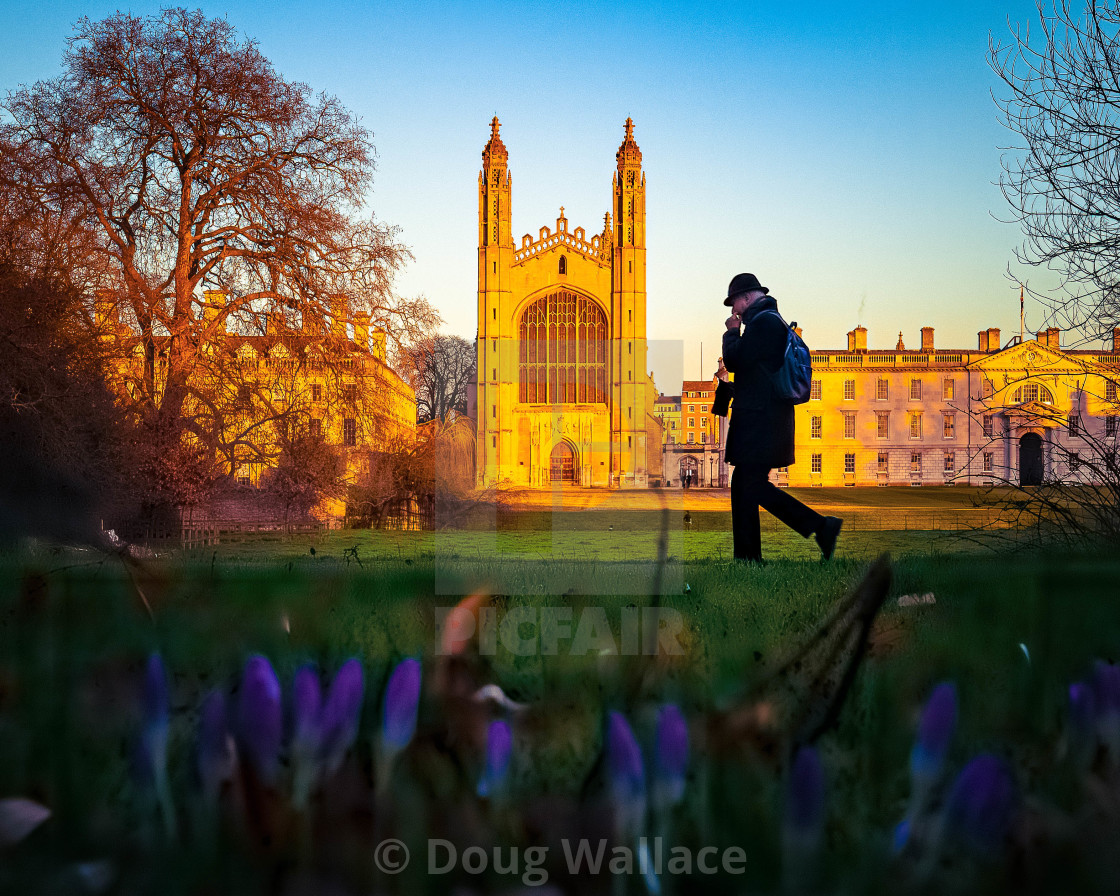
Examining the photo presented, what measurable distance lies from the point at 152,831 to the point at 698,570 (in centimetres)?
113

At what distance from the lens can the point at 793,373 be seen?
3.24 meters

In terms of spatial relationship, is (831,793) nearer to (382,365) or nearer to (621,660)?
(621,660)

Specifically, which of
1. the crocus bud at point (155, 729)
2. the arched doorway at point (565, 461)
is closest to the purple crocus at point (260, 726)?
the crocus bud at point (155, 729)

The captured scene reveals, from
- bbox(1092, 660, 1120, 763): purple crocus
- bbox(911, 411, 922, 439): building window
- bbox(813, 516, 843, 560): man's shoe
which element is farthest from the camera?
bbox(911, 411, 922, 439): building window

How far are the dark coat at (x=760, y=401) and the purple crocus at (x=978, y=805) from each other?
87.2 inches

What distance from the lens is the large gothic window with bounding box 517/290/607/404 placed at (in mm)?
52406

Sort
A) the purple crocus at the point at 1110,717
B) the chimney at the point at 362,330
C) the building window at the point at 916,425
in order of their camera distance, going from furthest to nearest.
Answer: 1. the building window at the point at 916,425
2. the chimney at the point at 362,330
3. the purple crocus at the point at 1110,717

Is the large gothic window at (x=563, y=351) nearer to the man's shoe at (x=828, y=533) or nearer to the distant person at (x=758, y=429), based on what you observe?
the distant person at (x=758, y=429)

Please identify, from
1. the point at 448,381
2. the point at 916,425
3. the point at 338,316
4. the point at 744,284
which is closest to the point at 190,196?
the point at 338,316

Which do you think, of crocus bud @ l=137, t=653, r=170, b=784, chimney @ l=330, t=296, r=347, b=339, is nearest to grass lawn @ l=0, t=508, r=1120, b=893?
crocus bud @ l=137, t=653, r=170, b=784

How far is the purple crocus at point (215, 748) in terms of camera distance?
3.43 ft

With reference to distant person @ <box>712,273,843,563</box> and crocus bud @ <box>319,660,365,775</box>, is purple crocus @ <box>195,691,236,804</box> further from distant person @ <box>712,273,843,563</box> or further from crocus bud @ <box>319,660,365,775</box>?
distant person @ <box>712,273,843,563</box>

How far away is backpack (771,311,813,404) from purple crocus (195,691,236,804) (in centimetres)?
255

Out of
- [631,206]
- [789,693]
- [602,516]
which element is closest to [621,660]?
[789,693]
